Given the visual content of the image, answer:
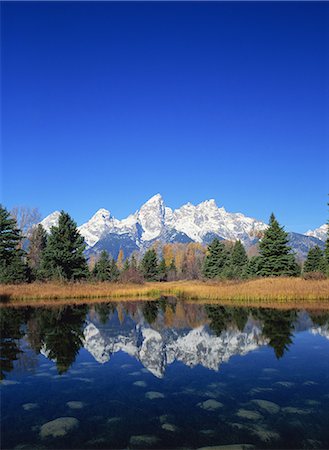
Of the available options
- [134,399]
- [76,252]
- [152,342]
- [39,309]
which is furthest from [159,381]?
[76,252]

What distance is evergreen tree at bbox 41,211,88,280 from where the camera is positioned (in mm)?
48156

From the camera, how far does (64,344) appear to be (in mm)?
17250

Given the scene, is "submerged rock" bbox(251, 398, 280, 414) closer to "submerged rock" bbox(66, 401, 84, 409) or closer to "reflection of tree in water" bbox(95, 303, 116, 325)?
"submerged rock" bbox(66, 401, 84, 409)

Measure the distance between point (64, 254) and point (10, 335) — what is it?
29654 millimetres

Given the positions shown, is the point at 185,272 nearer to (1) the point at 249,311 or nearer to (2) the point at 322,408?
(1) the point at 249,311

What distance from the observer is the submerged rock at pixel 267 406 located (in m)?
9.06

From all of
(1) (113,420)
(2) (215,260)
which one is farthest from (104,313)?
(2) (215,260)

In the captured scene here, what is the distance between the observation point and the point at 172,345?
17406mm

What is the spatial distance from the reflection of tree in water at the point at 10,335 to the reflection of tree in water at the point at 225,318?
10.4m

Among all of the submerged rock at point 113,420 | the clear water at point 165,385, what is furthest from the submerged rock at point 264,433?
the submerged rock at point 113,420

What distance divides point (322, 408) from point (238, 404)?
6.87 ft

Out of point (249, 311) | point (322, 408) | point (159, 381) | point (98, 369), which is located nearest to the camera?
point (322, 408)

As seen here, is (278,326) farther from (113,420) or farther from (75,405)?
(113,420)

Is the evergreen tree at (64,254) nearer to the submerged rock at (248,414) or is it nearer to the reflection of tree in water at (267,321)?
the reflection of tree in water at (267,321)
